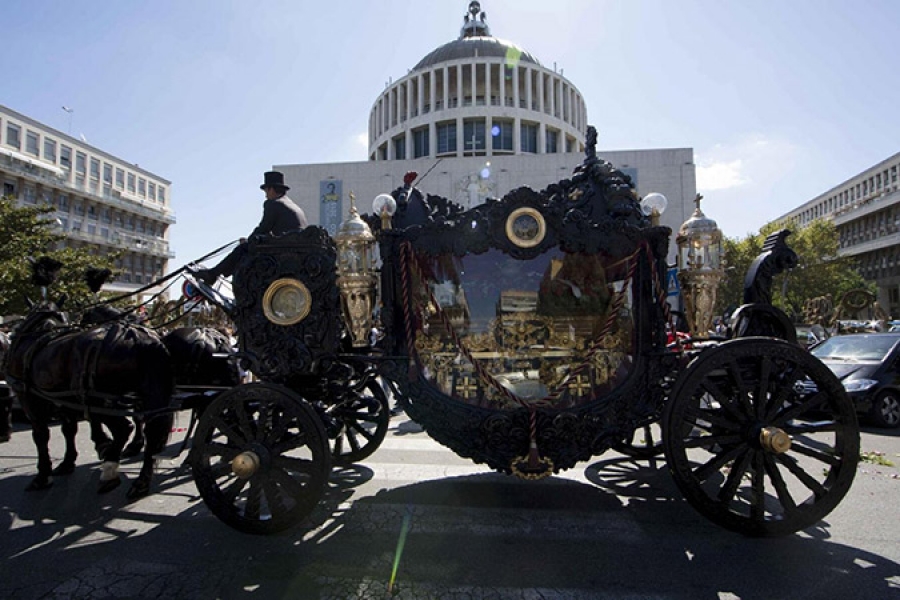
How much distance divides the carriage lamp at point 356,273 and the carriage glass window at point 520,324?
375mm

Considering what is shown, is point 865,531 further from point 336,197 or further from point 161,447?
point 336,197

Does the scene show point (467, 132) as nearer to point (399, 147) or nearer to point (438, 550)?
point (399, 147)

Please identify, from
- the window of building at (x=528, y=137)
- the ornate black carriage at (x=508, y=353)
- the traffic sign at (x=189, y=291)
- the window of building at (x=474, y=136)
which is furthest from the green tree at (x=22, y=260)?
the window of building at (x=528, y=137)

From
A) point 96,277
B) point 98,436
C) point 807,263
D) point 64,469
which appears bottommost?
point 64,469

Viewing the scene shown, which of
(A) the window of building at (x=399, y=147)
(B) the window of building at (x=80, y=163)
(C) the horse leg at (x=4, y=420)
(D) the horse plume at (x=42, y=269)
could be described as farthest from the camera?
(A) the window of building at (x=399, y=147)

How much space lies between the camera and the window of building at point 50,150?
44375 millimetres

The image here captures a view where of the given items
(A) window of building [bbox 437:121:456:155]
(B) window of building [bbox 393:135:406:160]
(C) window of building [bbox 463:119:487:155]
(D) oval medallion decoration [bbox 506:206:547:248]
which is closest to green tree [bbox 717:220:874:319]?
(C) window of building [bbox 463:119:487:155]

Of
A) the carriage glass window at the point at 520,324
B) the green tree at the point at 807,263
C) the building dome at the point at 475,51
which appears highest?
the building dome at the point at 475,51

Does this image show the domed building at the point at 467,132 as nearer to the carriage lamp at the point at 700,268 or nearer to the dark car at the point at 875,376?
the dark car at the point at 875,376

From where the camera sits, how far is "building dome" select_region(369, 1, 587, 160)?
46000 millimetres

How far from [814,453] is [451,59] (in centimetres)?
5153

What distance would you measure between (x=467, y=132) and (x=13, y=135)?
3855 cm

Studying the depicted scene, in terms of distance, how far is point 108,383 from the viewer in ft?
15.3

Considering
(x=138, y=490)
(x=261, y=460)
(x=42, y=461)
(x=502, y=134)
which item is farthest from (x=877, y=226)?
(x=42, y=461)
